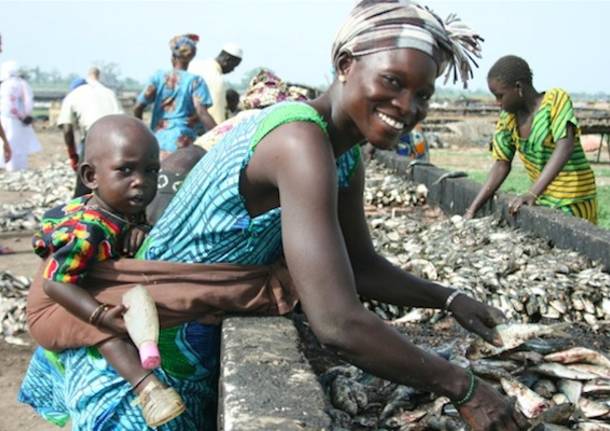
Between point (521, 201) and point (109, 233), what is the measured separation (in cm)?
464

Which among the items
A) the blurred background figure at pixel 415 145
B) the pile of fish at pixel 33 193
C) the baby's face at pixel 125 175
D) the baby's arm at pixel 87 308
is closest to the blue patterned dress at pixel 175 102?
the pile of fish at pixel 33 193

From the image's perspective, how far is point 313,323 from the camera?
79.0 inches

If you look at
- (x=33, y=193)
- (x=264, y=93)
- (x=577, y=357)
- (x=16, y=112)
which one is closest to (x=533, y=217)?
(x=264, y=93)

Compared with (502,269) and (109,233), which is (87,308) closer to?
(109,233)

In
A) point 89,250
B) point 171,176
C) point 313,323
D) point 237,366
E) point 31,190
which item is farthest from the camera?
point 31,190

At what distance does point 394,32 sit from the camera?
2.10 metres

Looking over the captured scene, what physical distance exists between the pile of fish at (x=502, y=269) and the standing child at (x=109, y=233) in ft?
7.15

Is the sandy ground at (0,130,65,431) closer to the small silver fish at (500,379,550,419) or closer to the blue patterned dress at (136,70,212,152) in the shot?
the blue patterned dress at (136,70,212,152)

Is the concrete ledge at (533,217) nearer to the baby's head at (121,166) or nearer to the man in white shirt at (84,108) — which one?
the baby's head at (121,166)

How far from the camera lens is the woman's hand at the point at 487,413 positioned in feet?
6.86

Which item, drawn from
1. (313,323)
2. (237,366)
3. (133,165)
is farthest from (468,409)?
(133,165)

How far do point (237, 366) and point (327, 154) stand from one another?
671mm

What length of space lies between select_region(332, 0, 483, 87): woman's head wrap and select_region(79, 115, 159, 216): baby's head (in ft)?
2.86

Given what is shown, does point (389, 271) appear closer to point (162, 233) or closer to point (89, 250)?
point (162, 233)
